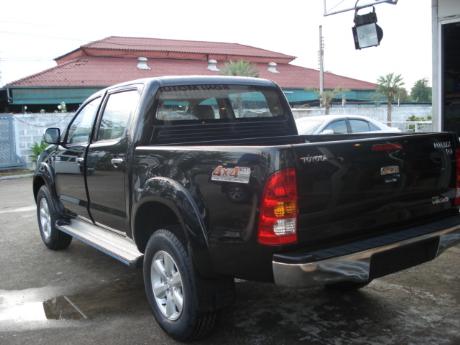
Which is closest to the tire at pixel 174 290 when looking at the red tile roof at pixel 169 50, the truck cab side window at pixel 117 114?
the truck cab side window at pixel 117 114

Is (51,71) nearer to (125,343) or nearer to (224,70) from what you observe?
(224,70)

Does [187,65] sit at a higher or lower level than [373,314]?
higher

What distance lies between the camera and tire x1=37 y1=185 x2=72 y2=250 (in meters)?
6.00

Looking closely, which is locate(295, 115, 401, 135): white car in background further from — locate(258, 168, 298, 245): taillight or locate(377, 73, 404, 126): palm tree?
locate(377, 73, 404, 126): palm tree

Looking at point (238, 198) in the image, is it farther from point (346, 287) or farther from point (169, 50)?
point (169, 50)

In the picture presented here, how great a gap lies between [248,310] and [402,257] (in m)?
1.43

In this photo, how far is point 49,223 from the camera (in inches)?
245

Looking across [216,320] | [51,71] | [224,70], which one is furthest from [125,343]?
[224,70]

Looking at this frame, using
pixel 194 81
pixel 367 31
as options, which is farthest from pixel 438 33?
pixel 194 81

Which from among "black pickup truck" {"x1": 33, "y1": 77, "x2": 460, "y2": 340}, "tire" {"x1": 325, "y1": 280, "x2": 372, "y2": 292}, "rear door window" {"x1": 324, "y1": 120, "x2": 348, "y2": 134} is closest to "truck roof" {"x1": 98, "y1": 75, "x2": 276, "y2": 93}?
"black pickup truck" {"x1": 33, "y1": 77, "x2": 460, "y2": 340}

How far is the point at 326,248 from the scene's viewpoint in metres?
3.06

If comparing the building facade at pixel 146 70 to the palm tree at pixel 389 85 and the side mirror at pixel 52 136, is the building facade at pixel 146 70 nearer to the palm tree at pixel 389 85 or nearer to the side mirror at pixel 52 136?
the palm tree at pixel 389 85

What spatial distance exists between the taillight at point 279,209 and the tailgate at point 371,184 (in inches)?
2.2

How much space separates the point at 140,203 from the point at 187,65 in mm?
34240
